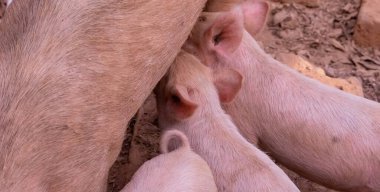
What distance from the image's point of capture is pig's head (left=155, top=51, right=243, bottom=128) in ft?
7.16

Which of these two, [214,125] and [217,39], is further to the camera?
[217,39]

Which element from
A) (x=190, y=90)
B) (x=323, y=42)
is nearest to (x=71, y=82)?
Result: (x=190, y=90)

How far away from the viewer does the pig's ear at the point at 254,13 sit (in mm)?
2584

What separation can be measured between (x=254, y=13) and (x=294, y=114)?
1.37 feet

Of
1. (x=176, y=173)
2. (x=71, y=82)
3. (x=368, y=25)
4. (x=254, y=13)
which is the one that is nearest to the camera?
(x=71, y=82)

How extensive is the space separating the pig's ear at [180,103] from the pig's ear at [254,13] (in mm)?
493

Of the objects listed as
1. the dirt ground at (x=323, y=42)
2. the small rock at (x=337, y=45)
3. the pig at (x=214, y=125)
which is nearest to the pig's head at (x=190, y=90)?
the pig at (x=214, y=125)

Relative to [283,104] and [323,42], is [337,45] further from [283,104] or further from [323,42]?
[283,104]

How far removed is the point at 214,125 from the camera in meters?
2.22

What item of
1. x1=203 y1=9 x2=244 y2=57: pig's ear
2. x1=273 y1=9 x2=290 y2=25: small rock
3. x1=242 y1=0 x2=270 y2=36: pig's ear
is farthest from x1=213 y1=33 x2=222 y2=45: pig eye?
x1=273 y1=9 x2=290 y2=25: small rock

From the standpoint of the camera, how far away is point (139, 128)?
2.88 meters

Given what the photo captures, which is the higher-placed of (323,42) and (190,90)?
(190,90)

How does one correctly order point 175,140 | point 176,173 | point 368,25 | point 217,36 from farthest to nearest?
point 368,25 → point 217,36 → point 175,140 → point 176,173

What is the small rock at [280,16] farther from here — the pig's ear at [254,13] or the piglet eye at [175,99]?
the piglet eye at [175,99]
